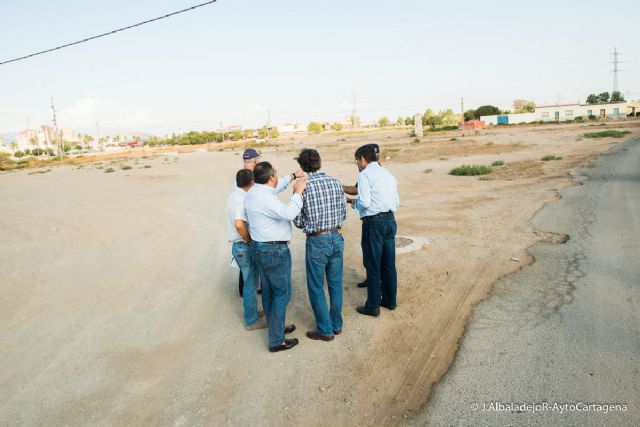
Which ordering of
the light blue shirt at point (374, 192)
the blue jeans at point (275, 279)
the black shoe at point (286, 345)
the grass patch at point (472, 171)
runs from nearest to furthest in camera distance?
1. the blue jeans at point (275, 279)
2. the black shoe at point (286, 345)
3. the light blue shirt at point (374, 192)
4. the grass patch at point (472, 171)

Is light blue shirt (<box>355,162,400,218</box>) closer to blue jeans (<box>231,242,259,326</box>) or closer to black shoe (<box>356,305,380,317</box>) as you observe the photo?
black shoe (<box>356,305,380,317</box>)

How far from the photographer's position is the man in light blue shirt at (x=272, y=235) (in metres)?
4.32

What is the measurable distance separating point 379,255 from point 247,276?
158 centimetres

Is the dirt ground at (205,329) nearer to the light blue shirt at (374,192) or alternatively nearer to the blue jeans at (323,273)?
the blue jeans at (323,273)

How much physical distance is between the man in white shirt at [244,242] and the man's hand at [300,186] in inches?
34.4

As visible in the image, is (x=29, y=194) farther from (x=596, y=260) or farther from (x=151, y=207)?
(x=596, y=260)

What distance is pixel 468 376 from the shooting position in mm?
3902

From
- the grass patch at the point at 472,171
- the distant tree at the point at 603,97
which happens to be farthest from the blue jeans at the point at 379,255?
the distant tree at the point at 603,97

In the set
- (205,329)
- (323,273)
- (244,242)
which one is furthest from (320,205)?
(205,329)

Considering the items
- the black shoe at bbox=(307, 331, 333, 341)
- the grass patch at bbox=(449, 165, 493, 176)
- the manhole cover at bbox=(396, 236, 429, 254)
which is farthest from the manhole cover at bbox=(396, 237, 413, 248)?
the grass patch at bbox=(449, 165, 493, 176)

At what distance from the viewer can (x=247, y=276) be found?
514 centimetres

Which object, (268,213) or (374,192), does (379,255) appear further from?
(268,213)

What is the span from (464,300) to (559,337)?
50.7 inches

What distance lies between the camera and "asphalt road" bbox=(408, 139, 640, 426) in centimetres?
340
